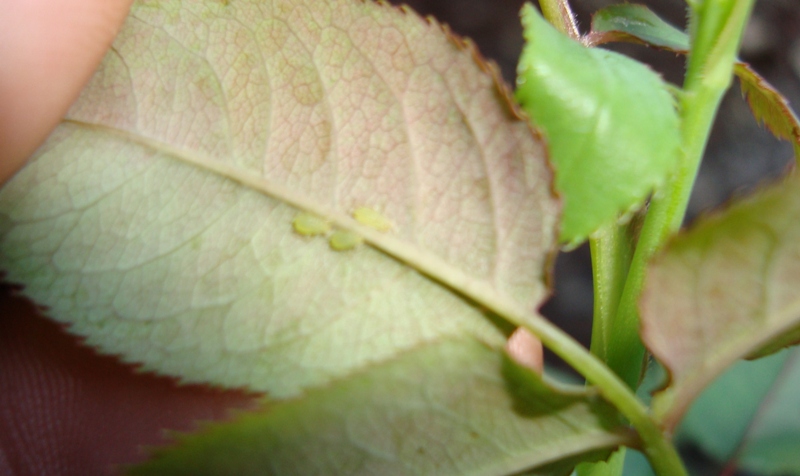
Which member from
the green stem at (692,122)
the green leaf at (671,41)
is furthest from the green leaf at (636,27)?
the green stem at (692,122)

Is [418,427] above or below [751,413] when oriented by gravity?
above

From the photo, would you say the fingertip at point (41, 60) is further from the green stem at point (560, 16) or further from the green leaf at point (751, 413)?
the green leaf at point (751, 413)

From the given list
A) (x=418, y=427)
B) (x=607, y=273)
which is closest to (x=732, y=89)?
(x=607, y=273)

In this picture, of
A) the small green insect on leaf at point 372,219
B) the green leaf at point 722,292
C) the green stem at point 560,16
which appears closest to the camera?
the green leaf at point 722,292

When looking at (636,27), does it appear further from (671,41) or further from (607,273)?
(607,273)

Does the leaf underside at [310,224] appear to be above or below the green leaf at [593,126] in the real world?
below

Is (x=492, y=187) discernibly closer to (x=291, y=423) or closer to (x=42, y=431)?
(x=291, y=423)

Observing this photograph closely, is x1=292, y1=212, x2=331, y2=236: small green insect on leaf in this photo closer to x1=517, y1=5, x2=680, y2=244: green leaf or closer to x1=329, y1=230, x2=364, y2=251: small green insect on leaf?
x1=329, y1=230, x2=364, y2=251: small green insect on leaf
